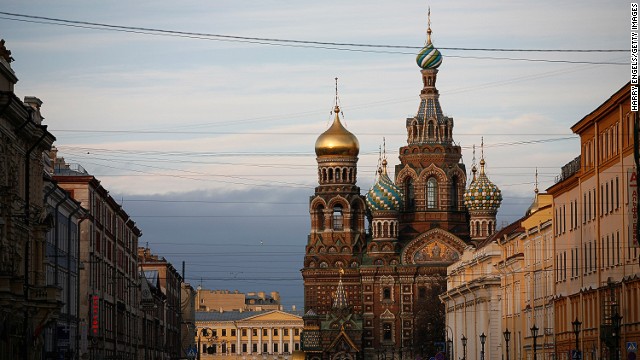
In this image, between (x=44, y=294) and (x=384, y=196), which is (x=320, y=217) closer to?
(x=384, y=196)

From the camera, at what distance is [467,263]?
4808 inches

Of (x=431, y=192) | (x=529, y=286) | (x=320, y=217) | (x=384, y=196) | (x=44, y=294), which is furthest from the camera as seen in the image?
(x=320, y=217)

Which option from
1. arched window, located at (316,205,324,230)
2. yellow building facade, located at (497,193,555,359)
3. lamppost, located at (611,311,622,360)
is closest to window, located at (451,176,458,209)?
arched window, located at (316,205,324,230)

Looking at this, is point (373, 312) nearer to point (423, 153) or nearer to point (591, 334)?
point (423, 153)

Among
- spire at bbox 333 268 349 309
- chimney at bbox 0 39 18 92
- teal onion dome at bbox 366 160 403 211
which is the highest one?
teal onion dome at bbox 366 160 403 211

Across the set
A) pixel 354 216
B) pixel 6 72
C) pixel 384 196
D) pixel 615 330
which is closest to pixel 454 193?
pixel 384 196

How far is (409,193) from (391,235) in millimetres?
5176

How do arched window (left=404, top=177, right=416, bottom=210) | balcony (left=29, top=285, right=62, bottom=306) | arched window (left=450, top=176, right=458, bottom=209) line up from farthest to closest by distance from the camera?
arched window (left=404, top=177, right=416, bottom=210), arched window (left=450, top=176, right=458, bottom=209), balcony (left=29, top=285, right=62, bottom=306)

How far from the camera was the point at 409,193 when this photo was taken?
176 meters

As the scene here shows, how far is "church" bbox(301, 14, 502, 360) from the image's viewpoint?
171 metres

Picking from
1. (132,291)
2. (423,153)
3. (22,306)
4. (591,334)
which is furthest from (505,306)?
(423,153)

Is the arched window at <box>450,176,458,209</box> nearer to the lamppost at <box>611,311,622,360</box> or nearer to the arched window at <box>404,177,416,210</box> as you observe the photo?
the arched window at <box>404,177,416,210</box>

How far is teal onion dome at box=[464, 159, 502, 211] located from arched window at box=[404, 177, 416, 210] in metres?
6.52

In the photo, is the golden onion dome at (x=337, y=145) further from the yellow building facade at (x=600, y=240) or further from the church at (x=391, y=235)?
the yellow building facade at (x=600, y=240)
